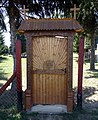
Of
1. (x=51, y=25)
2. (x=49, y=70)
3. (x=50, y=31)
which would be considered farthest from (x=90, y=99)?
(x=51, y=25)

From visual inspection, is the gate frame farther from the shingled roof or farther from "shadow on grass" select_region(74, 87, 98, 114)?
"shadow on grass" select_region(74, 87, 98, 114)

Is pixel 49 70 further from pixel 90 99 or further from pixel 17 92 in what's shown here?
pixel 90 99

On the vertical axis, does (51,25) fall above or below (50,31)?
above

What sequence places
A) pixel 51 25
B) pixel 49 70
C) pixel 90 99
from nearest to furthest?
pixel 51 25 → pixel 49 70 → pixel 90 99

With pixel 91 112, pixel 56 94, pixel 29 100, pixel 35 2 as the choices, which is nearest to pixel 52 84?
pixel 56 94

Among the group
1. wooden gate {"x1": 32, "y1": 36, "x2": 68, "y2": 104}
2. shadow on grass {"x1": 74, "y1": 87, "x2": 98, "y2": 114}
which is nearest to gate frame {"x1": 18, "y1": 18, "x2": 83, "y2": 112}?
wooden gate {"x1": 32, "y1": 36, "x2": 68, "y2": 104}

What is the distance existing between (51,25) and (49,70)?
4.62 feet

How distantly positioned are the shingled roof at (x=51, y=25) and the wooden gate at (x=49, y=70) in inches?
17.1

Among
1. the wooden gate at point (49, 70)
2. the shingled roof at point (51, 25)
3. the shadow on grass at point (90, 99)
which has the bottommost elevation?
the shadow on grass at point (90, 99)

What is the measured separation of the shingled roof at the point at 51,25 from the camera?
7785mm

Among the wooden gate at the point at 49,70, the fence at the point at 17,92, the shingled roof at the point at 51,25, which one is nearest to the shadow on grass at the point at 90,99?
the wooden gate at the point at 49,70

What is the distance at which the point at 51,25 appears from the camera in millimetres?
7902

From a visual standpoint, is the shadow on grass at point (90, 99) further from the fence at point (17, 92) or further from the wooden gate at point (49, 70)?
the fence at point (17, 92)

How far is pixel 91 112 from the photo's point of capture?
823 centimetres
